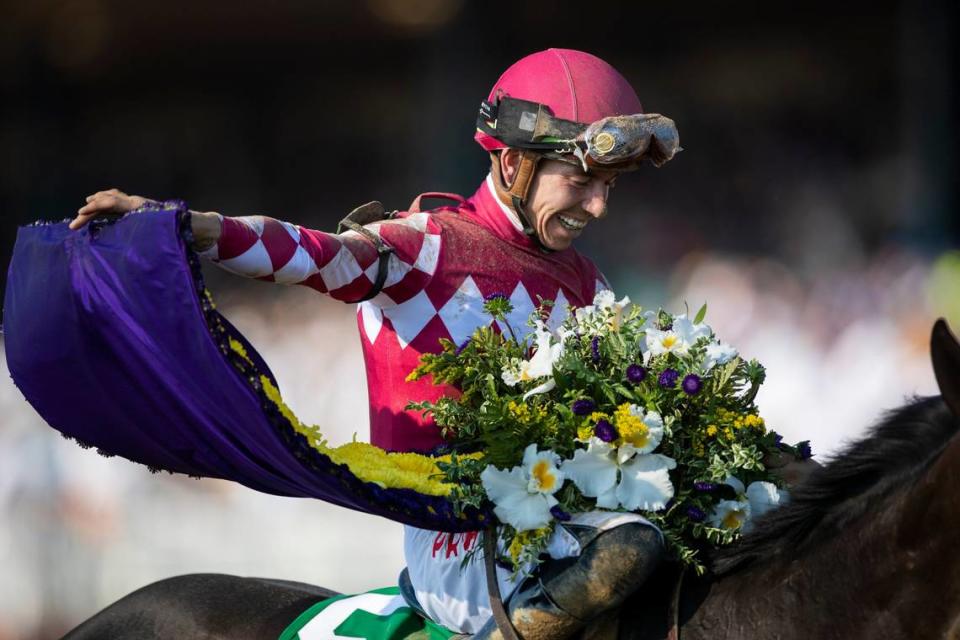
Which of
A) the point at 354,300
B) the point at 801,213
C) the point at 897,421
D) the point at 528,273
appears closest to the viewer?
the point at 897,421

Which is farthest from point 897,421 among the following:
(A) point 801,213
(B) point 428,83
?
(B) point 428,83

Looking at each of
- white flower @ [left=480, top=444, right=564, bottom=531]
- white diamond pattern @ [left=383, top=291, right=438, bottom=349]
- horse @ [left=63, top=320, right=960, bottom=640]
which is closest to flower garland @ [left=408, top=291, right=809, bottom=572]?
white flower @ [left=480, top=444, right=564, bottom=531]

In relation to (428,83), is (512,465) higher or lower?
lower

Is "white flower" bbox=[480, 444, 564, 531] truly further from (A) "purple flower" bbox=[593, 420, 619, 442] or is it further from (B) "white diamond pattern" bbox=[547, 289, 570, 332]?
(B) "white diamond pattern" bbox=[547, 289, 570, 332]

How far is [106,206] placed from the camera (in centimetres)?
267

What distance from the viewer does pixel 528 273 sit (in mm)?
3463

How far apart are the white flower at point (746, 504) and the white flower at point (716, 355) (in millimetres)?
270

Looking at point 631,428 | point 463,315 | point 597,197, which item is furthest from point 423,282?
point 631,428

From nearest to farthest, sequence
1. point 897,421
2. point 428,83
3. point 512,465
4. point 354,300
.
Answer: point 897,421, point 512,465, point 354,300, point 428,83

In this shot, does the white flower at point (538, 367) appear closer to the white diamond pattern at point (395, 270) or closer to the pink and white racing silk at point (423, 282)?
the pink and white racing silk at point (423, 282)

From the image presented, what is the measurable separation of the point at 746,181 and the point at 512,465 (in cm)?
432

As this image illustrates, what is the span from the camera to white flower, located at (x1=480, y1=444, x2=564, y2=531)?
2748 mm

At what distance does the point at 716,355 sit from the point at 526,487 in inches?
22.7

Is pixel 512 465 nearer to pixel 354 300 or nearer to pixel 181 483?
pixel 354 300
